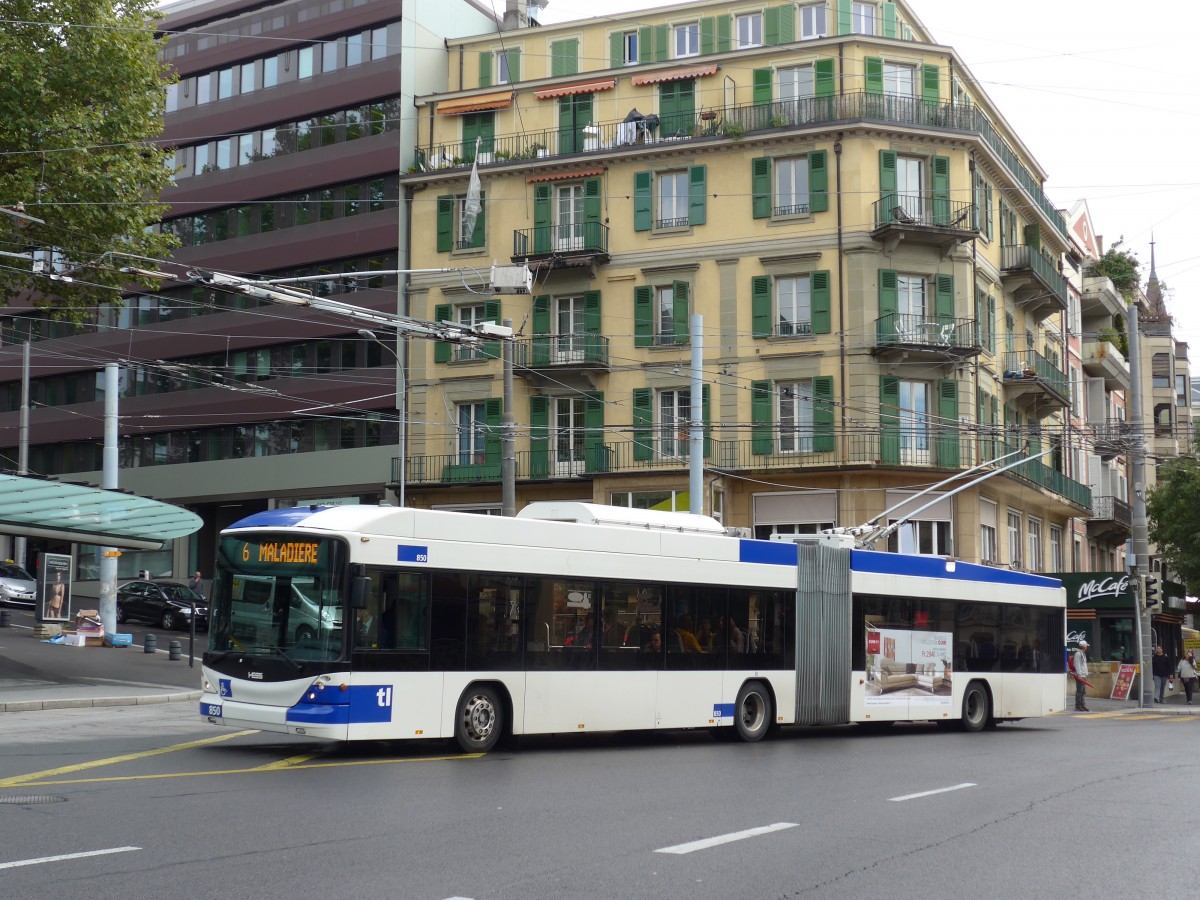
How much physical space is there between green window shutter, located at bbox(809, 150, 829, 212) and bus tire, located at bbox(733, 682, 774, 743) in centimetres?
2391

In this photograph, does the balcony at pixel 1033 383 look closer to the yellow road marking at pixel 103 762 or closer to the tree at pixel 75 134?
the tree at pixel 75 134

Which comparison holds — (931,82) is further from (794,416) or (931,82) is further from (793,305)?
(794,416)

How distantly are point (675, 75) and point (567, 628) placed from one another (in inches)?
1159

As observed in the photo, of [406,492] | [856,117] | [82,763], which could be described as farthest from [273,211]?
[82,763]

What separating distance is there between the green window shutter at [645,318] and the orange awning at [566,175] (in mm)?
4055

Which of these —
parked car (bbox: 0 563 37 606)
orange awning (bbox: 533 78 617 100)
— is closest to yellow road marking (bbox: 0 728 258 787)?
orange awning (bbox: 533 78 617 100)

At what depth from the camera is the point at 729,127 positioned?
42.5 metres

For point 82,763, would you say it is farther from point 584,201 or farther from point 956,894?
point 584,201

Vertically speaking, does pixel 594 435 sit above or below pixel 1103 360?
below

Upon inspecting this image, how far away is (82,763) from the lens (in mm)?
14047

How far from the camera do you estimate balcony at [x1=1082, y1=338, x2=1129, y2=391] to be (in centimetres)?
6209

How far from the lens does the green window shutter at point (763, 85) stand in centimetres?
4284

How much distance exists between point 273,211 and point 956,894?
4737cm

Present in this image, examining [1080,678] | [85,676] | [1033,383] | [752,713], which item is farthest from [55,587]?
[1033,383]
